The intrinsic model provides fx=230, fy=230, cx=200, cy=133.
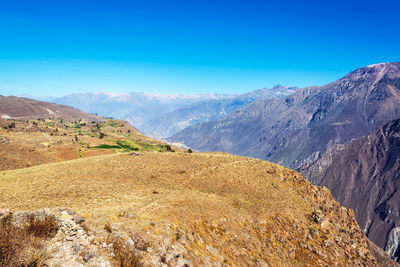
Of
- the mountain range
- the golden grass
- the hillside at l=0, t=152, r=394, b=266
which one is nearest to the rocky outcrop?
the mountain range

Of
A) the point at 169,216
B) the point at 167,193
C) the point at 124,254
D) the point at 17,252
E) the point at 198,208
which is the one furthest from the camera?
the point at 167,193

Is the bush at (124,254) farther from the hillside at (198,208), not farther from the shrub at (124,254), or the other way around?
the hillside at (198,208)

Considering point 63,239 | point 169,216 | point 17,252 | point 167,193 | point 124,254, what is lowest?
point 167,193

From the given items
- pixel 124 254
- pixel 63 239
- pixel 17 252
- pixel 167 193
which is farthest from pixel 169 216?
pixel 17 252

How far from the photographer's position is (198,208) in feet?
85.4

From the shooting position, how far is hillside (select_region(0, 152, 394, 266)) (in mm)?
17750

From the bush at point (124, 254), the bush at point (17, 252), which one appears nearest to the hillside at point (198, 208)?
the bush at point (124, 254)

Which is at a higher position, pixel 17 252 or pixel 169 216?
pixel 17 252

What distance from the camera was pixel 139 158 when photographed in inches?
1961

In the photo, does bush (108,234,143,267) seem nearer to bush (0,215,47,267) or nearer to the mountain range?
the mountain range

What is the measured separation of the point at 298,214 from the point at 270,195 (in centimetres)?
498

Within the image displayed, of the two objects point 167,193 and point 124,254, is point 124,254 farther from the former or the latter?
point 167,193

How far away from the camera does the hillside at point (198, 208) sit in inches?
699

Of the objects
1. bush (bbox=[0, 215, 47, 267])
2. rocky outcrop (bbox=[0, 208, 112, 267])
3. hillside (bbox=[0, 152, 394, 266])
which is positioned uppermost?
bush (bbox=[0, 215, 47, 267])
